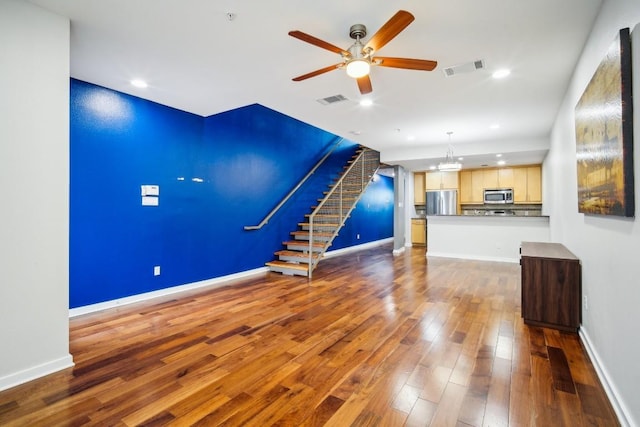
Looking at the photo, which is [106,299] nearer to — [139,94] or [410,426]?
[139,94]

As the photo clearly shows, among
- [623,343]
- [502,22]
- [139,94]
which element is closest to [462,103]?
[502,22]

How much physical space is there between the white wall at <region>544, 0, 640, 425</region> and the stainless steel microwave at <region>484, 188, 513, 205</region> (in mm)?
6028

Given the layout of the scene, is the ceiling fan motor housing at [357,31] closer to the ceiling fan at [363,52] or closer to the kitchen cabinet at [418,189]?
the ceiling fan at [363,52]

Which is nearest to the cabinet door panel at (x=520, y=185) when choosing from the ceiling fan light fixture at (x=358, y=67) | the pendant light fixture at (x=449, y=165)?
the pendant light fixture at (x=449, y=165)

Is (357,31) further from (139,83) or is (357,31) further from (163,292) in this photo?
(163,292)

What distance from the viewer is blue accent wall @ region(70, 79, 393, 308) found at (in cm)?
342

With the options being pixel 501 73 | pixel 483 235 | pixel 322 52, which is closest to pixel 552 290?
pixel 501 73

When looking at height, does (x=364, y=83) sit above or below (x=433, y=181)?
above

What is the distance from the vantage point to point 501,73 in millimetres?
3246

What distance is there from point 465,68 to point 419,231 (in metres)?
7.20

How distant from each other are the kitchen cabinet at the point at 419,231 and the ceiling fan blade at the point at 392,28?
8.14m

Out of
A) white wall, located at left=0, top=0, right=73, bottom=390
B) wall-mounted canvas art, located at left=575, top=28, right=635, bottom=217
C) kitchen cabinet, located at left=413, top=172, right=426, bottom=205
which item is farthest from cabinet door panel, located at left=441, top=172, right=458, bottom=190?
white wall, located at left=0, top=0, right=73, bottom=390

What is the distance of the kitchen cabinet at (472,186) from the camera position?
8.86 metres

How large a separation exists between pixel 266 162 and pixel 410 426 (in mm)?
4870
